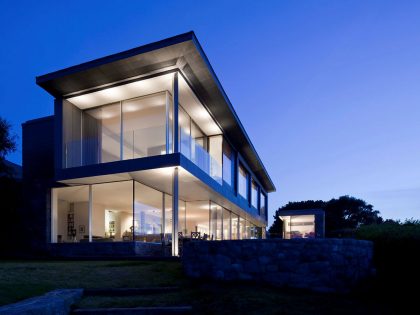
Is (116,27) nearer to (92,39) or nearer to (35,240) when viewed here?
(92,39)

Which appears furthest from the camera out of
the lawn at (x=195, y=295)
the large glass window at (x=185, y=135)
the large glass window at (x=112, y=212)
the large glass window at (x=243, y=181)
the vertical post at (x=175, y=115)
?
the large glass window at (x=243, y=181)

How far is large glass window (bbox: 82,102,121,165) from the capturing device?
15.4m

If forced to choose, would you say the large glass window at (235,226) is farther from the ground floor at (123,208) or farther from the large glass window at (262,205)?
the large glass window at (262,205)

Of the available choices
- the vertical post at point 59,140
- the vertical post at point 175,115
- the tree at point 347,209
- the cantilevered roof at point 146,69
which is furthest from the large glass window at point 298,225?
the tree at point 347,209

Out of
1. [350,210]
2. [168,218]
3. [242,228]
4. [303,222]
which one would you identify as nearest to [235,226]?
[242,228]

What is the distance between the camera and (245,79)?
155 metres

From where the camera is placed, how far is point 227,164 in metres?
22.2

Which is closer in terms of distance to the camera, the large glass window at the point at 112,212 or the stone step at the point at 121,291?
the stone step at the point at 121,291

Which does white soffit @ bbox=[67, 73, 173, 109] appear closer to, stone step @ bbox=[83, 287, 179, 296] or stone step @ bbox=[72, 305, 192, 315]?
stone step @ bbox=[83, 287, 179, 296]

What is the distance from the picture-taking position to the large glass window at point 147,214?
1522 cm

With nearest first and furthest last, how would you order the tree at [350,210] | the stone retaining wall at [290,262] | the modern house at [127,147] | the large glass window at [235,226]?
the stone retaining wall at [290,262] < the modern house at [127,147] < the large glass window at [235,226] < the tree at [350,210]

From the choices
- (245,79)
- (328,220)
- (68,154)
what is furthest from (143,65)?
(245,79)

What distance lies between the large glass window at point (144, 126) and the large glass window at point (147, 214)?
5.08 feet

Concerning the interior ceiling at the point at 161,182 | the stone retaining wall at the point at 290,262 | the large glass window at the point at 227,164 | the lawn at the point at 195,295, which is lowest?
the lawn at the point at 195,295
